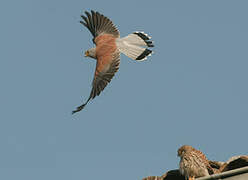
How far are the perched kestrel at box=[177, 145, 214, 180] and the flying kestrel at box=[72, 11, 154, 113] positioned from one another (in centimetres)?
394

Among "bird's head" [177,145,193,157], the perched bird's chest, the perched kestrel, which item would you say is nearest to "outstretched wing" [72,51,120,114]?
"bird's head" [177,145,193,157]

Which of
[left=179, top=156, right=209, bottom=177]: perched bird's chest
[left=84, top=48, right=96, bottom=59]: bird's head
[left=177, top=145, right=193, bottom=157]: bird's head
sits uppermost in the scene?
[left=84, top=48, right=96, bottom=59]: bird's head

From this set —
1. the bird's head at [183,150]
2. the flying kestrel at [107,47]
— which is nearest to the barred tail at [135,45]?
the flying kestrel at [107,47]

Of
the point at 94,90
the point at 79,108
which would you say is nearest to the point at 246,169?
the point at 79,108

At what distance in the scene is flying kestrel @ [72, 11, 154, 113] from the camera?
13078mm

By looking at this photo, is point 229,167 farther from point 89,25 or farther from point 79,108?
point 89,25

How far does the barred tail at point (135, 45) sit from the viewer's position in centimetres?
1364

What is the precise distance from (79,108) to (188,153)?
3.39 meters

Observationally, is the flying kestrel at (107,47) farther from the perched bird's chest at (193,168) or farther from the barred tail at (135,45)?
the perched bird's chest at (193,168)

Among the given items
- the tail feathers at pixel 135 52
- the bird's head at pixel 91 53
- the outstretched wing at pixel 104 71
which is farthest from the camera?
the bird's head at pixel 91 53

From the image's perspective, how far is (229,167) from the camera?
772cm

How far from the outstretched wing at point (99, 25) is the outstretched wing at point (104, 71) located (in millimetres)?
893

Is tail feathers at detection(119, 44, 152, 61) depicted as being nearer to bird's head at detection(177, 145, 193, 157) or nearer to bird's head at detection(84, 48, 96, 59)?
bird's head at detection(84, 48, 96, 59)

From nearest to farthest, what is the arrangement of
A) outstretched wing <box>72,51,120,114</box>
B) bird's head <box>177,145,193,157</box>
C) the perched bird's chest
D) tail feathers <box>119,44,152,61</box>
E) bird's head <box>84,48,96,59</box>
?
the perched bird's chest
bird's head <box>177,145,193,157</box>
outstretched wing <box>72,51,120,114</box>
tail feathers <box>119,44,152,61</box>
bird's head <box>84,48,96,59</box>
